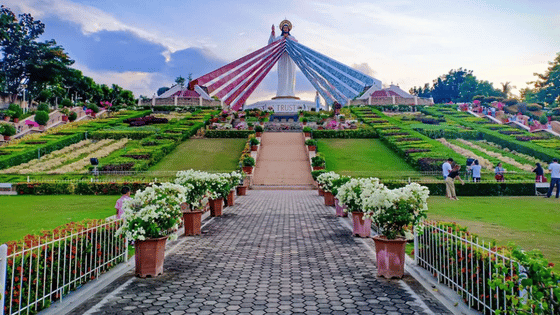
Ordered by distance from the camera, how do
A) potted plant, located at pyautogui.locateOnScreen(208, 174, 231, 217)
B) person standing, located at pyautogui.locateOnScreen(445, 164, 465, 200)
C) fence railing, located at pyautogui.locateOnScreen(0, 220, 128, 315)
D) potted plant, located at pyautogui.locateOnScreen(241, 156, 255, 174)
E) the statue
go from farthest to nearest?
the statue → potted plant, located at pyautogui.locateOnScreen(241, 156, 255, 174) → person standing, located at pyautogui.locateOnScreen(445, 164, 465, 200) → potted plant, located at pyautogui.locateOnScreen(208, 174, 231, 217) → fence railing, located at pyautogui.locateOnScreen(0, 220, 128, 315)

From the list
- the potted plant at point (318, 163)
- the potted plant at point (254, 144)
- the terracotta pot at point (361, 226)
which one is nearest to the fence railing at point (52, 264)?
the terracotta pot at point (361, 226)

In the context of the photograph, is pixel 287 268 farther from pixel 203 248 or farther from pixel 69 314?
pixel 69 314

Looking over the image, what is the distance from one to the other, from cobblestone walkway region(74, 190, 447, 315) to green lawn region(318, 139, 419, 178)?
36.8 feet

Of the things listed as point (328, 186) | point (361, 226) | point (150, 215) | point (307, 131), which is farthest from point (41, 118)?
point (150, 215)

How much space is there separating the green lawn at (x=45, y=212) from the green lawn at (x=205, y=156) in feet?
20.5

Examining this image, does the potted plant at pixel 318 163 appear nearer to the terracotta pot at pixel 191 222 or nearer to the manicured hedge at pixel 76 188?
the manicured hedge at pixel 76 188

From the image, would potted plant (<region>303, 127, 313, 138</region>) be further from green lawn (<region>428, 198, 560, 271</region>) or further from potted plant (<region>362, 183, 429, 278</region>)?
potted plant (<region>362, 183, 429, 278</region>)

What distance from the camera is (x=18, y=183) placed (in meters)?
17.3

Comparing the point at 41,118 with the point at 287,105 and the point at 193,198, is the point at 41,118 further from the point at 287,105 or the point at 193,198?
the point at 287,105

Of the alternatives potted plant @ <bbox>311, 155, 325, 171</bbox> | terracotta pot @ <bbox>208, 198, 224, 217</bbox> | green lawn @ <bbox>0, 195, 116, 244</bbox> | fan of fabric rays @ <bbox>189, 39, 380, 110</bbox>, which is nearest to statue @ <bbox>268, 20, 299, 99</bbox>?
fan of fabric rays @ <bbox>189, 39, 380, 110</bbox>

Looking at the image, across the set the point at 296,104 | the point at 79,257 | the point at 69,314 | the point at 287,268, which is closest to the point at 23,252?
the point at 69,314

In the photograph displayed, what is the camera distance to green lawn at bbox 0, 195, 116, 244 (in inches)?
361

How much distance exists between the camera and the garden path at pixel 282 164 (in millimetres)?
20625

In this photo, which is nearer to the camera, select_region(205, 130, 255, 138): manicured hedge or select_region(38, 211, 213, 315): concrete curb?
select_region(38, 211, 213, 315): concrete curb
